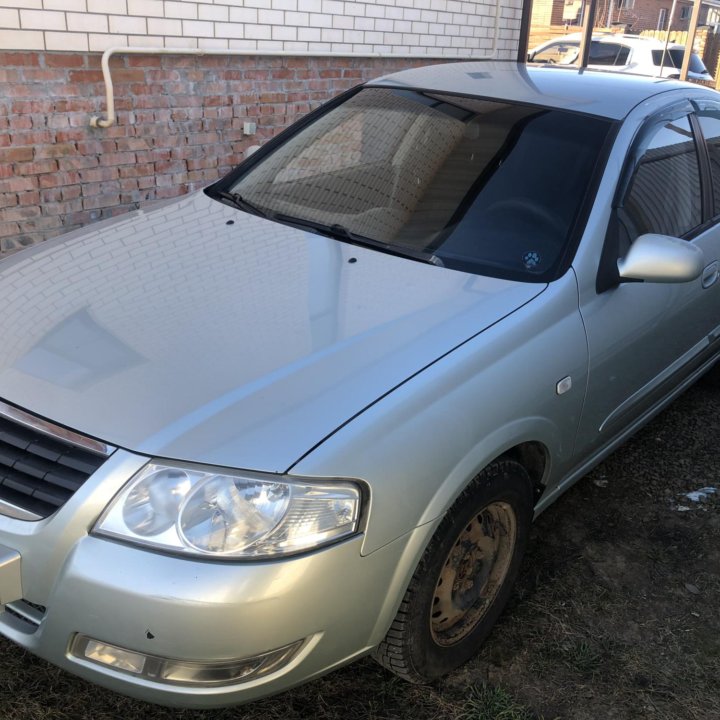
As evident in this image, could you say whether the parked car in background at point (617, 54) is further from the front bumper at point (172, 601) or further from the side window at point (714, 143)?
the front bumper at point (172, 601)

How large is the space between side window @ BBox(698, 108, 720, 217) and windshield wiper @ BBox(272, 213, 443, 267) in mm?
1653

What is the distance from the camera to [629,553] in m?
3.13

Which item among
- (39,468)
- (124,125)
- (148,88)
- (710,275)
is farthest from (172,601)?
(148,88)

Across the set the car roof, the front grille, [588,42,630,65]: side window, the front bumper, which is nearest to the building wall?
the car roof

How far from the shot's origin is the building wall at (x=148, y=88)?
192 inches

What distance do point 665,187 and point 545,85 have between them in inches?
25.8

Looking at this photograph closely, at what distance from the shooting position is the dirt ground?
232 cm

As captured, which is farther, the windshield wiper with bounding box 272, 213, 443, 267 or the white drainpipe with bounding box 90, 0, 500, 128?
the white drainpipe with bounding box 90, 0, 500, 128

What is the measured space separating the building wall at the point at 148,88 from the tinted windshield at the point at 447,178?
7.37ft

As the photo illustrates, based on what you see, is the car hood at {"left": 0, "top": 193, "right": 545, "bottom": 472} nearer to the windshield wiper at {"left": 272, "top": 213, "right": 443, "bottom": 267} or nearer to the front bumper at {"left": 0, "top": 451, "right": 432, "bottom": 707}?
the windshield wiper at {"left": 272, "top": 213, "right": 443, "bottom": 267}

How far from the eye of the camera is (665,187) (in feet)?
10.5

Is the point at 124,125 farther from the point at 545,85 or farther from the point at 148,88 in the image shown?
the point at 545,85

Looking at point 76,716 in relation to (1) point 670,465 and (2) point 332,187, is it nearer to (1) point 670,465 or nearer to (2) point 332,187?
(2) point 332,187

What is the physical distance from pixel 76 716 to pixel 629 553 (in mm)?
2063
